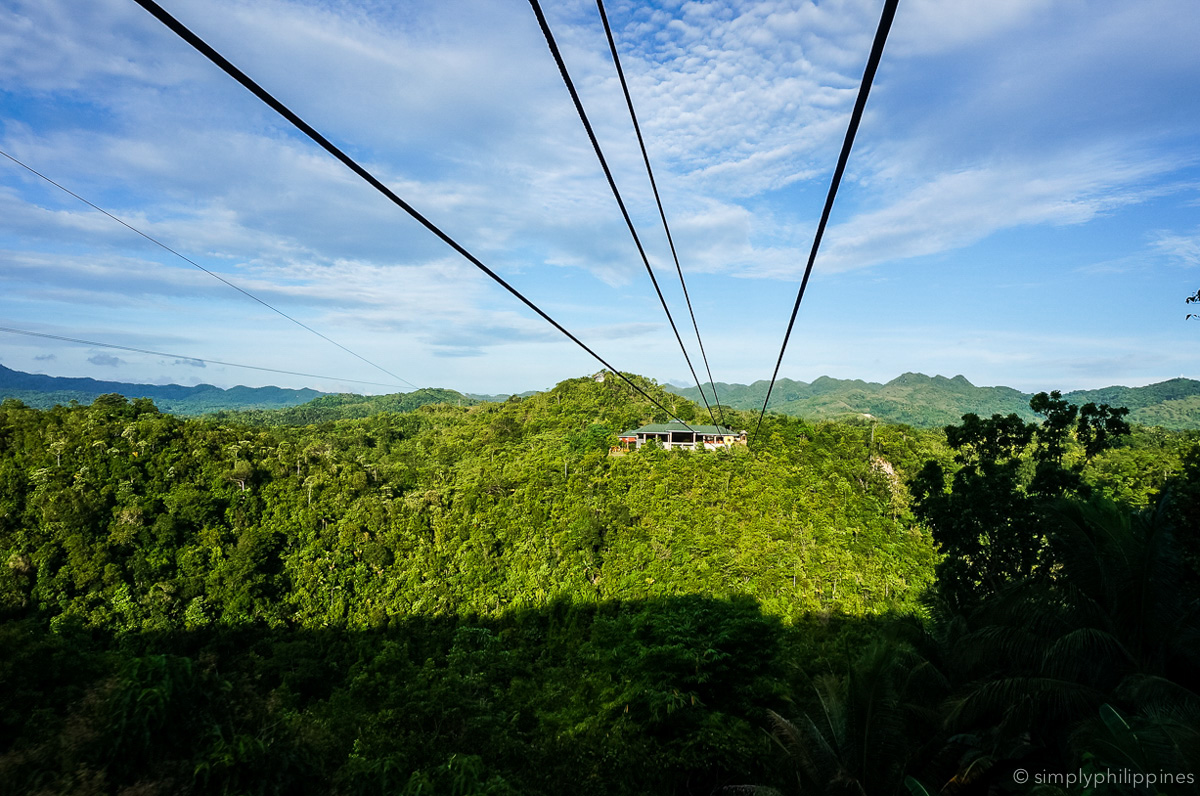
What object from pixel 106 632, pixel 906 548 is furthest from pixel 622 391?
pixel 106 632

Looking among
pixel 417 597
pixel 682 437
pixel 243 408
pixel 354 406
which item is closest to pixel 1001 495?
pixel 417 597

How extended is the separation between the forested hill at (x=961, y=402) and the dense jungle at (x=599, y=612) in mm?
53975

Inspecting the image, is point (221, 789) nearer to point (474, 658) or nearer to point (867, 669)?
point (867, 669)

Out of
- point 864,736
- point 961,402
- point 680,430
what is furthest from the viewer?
point 961,402

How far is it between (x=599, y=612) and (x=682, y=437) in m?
14.8

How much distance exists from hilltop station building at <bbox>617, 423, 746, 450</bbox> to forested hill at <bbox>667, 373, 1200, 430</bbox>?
44.4m

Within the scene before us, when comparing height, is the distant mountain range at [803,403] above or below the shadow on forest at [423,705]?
above

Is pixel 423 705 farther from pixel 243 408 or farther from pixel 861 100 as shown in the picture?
pixel 243 408

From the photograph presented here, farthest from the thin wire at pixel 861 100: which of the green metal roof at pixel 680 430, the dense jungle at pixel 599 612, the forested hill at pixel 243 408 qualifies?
the forested hill at pixel 243 408

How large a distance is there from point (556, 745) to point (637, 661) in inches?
101

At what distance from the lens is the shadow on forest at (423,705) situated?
7324 mm

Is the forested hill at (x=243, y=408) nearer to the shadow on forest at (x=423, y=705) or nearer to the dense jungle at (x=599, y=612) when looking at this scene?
the dense jungle at (x=599, y=612)

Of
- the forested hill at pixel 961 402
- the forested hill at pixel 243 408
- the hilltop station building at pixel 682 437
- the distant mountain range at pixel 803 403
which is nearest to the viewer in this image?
the hilltop station building at pixel 682 437

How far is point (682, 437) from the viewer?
3372 centimetres
